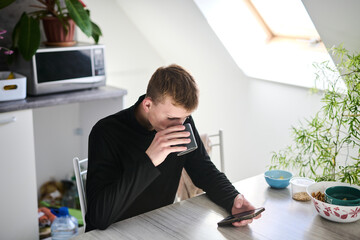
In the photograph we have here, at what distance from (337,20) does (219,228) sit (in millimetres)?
1280

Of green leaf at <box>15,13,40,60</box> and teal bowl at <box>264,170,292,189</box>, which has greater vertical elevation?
green leaf at <box>15,13,40,60</box>

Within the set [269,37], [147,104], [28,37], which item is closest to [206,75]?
[269,37]

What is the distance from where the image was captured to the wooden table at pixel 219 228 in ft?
4.79

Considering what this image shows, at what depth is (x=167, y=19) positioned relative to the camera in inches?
133

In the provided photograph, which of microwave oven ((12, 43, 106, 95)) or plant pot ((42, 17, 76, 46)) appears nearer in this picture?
microwave oven ((12, 43, 106, 95))

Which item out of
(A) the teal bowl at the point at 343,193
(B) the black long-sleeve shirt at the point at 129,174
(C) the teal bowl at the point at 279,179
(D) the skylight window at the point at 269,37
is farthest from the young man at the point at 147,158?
(D) the skylight window at the point at 269,37

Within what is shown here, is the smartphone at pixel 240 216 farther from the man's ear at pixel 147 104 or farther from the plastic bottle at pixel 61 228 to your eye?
the plastic bottle at pixel 61 228

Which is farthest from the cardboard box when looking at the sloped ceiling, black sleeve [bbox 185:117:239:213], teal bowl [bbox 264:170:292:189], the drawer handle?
the sloped ceiling

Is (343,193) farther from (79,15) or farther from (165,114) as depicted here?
(79,15)

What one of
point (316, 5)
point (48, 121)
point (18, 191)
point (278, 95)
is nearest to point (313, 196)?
point (316, 5)

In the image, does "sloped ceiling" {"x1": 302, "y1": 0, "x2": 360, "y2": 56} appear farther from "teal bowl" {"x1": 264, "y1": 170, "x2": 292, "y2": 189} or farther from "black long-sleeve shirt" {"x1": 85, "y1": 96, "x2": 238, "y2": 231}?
"black long-sleeve shirt" {"x1": 85, "y1": 96, "x2": 238, "y2": 231}

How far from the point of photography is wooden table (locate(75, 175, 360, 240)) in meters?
1.46

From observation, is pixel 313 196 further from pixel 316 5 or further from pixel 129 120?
pixel 316 5

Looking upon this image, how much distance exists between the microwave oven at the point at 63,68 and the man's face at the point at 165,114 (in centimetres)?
129
